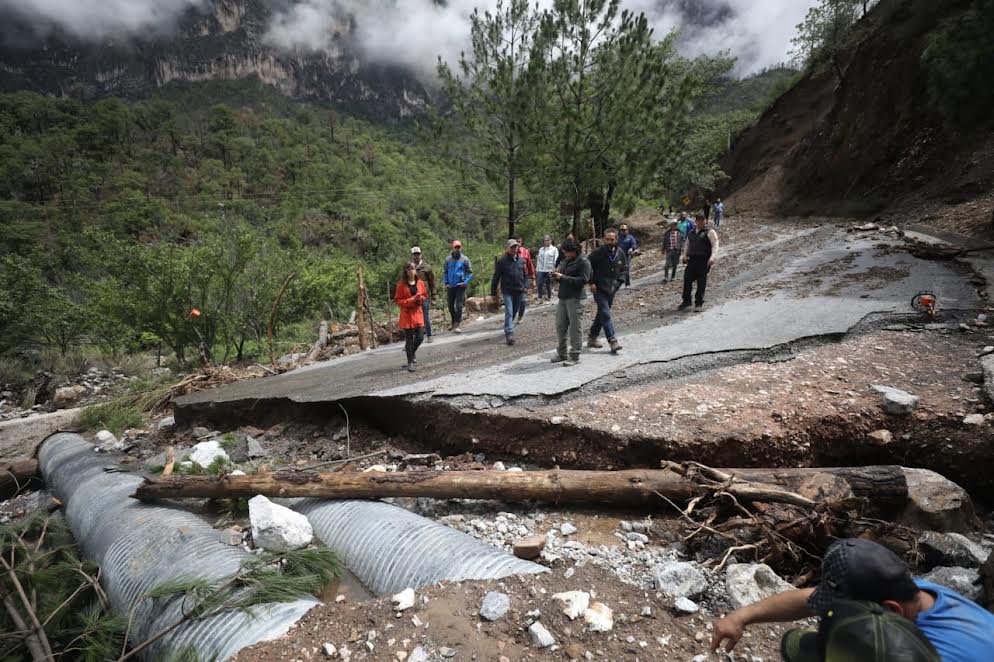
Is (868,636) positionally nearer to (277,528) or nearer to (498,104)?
(277,528)

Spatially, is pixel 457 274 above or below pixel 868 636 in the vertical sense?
above

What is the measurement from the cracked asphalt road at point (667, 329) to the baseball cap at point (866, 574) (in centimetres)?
303

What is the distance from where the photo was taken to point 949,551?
8.21 ft

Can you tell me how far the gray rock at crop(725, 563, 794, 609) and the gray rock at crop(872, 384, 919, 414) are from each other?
6.60ft

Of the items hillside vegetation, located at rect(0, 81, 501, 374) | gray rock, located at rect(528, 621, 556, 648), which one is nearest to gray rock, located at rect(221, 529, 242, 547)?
gray rock, located at rect(528, 621, 556, 648)

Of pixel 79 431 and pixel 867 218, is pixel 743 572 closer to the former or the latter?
pixel 79 431

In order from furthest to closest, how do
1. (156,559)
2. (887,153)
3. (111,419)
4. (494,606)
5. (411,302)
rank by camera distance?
1. (887,153)
2. (111,419)
3. (411,302)
4. (156,559)
5. (494,606)

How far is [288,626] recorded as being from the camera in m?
2.18

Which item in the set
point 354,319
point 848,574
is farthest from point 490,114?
point 848,574

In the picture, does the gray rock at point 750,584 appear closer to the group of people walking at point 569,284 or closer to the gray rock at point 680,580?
the gray rock at point 680,580

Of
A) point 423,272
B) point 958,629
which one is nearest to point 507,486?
point 958,629

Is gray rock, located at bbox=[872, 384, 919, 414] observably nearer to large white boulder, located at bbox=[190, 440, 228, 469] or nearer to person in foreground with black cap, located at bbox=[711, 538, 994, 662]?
person in foreground with black cap, located at bbox=[711, 538, 994, 662]

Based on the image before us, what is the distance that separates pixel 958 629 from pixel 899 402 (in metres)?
2.99

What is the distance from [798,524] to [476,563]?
194 centimetres
